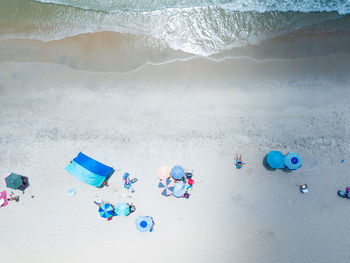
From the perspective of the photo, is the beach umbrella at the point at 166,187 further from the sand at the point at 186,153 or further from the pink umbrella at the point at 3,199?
the pink umbrella at the point at 3,199

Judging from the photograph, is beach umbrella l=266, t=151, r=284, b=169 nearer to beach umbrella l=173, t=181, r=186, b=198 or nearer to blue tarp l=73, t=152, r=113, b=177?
beach umbrella l=173, t=181, r=186, b=198

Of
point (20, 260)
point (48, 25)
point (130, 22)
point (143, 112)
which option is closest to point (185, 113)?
point (143, 112)

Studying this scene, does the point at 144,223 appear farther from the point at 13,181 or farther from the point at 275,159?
the point at 275,159

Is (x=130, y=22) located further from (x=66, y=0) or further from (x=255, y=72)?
(x=255, y=72)

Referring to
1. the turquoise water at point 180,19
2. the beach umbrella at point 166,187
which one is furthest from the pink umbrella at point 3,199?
the turquoise water at point 180,19

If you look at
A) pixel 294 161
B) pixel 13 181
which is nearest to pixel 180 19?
pixel 294 161
